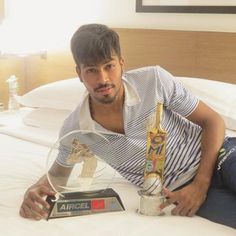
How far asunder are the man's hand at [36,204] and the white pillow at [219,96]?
0.89 m

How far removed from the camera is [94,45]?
128 cm

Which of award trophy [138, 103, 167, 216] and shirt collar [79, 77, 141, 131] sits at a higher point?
shirt collar [79, 77, 141, 131]

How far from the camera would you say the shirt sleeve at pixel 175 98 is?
1.38 meters

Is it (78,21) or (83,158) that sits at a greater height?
(78,21)

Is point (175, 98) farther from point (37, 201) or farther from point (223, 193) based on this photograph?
point (37, 201)

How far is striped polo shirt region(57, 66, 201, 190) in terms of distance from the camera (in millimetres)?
1360

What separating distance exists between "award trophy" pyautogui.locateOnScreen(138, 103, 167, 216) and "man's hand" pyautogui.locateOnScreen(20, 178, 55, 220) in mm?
291

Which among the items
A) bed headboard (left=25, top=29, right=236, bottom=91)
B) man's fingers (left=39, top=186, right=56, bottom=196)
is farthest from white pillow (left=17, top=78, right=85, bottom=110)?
man's fingers (left=39, top=186, right=56, bottom=196)

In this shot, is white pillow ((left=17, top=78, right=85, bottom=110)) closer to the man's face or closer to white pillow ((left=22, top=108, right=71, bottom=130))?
white pillow ((left=22, top=108, right=71, bottom=130))

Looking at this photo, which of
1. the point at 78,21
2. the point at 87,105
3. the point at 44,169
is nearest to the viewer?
the point at 87,105

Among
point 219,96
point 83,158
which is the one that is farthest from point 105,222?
point 219,96

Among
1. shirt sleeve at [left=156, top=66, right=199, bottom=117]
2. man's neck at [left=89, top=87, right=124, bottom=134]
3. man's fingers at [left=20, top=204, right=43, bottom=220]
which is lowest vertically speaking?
man's fingers at [left=20, top=204, right=43, bottom=220]

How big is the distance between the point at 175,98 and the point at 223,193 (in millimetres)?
332

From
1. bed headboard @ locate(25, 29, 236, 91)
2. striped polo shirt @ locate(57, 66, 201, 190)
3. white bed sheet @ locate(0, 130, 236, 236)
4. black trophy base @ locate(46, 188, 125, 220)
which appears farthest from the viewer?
bed headboard @ locate(25, 29, 236, 91)
